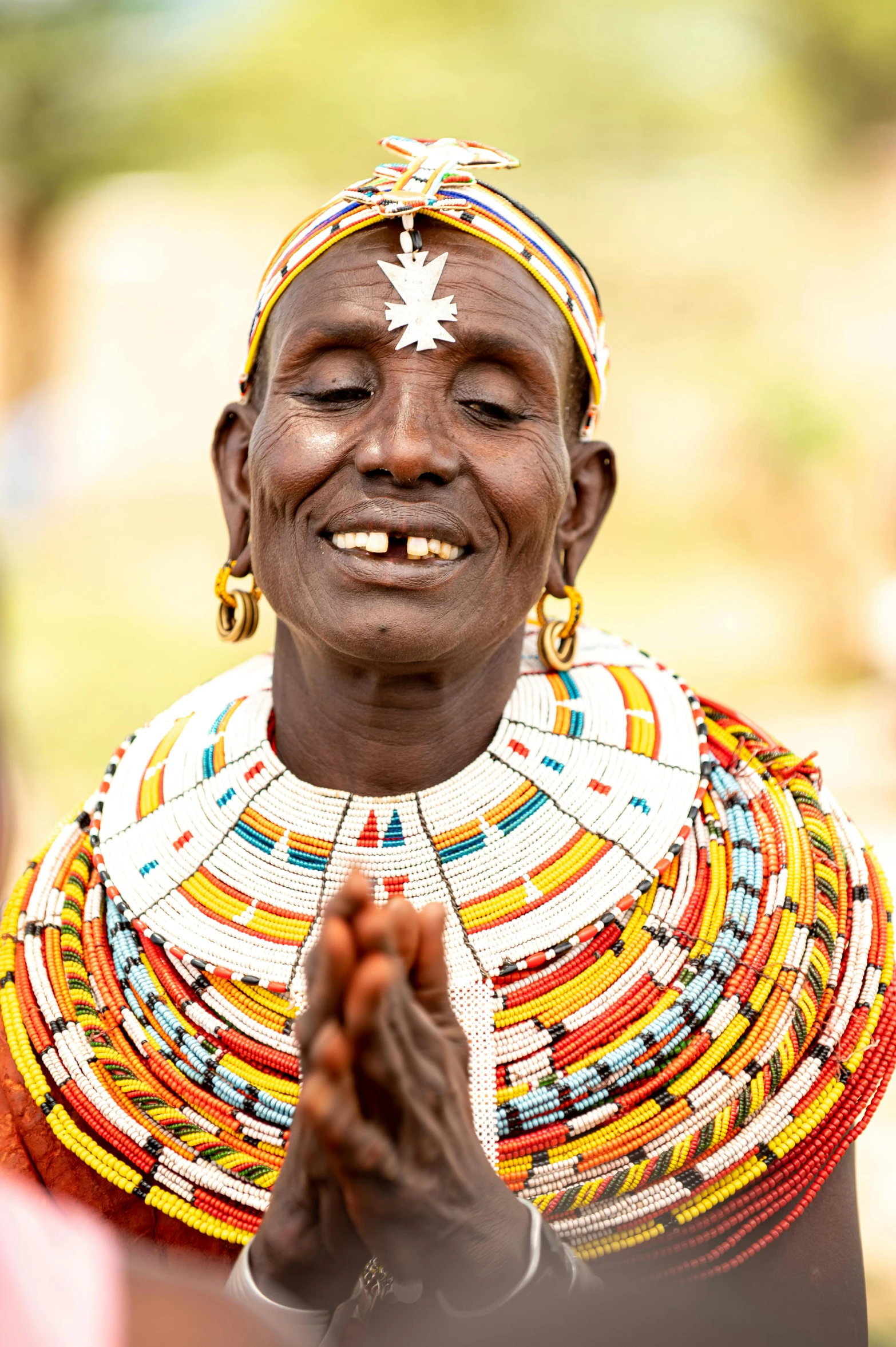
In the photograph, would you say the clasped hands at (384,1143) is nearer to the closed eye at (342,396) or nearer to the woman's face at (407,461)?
the woman's face at (407,461)

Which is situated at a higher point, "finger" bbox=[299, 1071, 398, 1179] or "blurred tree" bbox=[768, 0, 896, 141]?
"blurred tree" bbox=[768, 0, 896, 141]

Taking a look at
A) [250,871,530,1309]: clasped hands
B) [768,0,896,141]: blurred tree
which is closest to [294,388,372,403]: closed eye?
[250,871,530,1309]: clasped hands

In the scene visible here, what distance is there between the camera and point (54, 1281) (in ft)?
3.96

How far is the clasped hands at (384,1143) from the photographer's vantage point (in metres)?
1.63

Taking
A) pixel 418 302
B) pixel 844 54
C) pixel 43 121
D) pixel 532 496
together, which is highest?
pixel 844 54

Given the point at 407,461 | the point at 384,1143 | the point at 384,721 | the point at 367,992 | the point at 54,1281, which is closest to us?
the point at 54,1281

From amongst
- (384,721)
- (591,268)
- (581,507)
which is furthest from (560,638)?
(591,268)

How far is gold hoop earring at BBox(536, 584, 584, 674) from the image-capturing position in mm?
2947

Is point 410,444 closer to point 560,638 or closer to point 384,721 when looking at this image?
point 384,721

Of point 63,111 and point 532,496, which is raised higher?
point 63,111

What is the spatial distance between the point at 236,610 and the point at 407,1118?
4.91ft

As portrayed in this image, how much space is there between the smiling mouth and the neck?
25 cm

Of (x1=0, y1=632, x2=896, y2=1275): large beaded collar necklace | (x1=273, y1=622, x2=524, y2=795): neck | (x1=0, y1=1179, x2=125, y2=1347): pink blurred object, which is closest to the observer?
(x1=0, y1=1179, x2=125, y2=1347): pink blurred object

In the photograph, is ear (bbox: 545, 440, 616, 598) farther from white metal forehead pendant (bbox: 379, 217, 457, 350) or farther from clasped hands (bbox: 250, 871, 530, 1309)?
clasped hands (bbox: 250, 871, 530, 1309)
